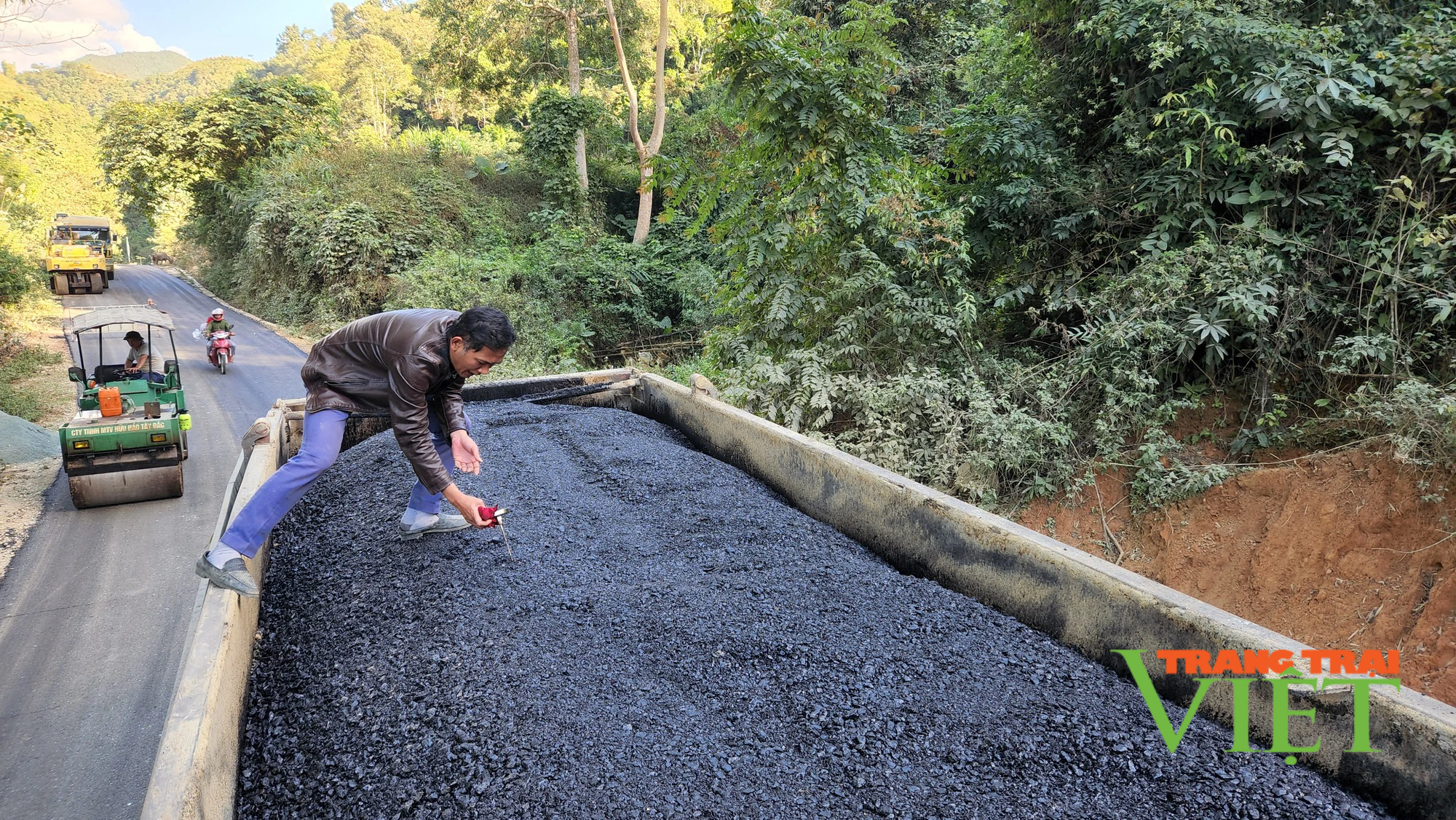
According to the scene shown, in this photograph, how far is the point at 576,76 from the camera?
16.5 meters

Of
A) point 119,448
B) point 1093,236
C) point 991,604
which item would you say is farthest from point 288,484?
point 1093,236

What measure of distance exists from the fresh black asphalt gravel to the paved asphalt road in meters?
1.15

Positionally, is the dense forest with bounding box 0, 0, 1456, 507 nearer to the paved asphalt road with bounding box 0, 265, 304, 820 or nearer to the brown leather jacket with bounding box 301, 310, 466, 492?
the brown leather jacket with bounding box 301, 310, 466, 492

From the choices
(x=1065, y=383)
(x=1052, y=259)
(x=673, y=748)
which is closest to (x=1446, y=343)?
(x=1065, y=383)

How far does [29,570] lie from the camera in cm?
452

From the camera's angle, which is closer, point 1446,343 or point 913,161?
point 1446,343

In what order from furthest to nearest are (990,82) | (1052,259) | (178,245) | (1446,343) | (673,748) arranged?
(178,245), (990,82), (1052,259), (1446,343), (673,748)

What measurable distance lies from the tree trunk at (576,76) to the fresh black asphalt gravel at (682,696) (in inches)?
599

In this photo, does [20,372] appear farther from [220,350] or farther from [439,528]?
[439,528]

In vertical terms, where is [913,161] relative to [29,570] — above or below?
above

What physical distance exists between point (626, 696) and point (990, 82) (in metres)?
5.82

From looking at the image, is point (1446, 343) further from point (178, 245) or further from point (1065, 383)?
point (178, 245)

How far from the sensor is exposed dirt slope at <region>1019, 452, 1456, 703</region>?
3.07 metres

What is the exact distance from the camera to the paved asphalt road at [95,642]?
111 inches
